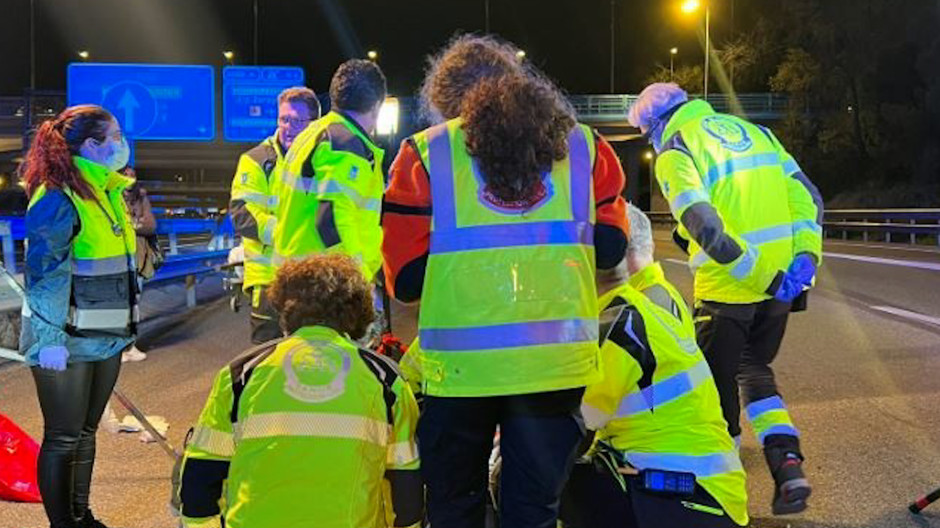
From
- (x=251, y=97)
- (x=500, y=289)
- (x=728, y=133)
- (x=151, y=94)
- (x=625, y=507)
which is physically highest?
(x=251, y=97)

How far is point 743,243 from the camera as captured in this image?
3947 mm

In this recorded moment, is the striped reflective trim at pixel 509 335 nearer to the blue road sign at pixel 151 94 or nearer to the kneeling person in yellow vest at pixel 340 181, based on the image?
the kneeling person in yellow vest at pixel 340 181

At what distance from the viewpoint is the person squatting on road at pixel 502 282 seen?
2453 millimetres

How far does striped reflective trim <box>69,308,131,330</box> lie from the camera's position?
3785 millimetres

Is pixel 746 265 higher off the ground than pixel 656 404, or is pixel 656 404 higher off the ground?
pixel 746 265

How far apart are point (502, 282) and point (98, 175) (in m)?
2.26

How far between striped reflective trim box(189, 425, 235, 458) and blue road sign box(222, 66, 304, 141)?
21.5 meters

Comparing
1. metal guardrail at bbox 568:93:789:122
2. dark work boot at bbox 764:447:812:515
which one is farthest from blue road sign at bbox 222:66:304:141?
metal guardrail at bbox 568:93:789:122

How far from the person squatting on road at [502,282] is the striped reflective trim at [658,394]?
0.37m

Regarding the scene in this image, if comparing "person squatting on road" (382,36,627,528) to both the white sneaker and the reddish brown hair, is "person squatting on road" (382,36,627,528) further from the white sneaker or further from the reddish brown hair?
the white sneaker

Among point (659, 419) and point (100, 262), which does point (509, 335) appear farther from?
point (100, 262)

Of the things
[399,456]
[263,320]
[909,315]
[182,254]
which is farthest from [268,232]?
[182,254]

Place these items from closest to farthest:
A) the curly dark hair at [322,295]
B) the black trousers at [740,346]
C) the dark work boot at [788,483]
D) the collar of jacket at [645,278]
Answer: the curly dark hair at [322,295] → the collar of jacket at [645,278] → the dark work boot at [788,483] → the black trousers at [740,346]

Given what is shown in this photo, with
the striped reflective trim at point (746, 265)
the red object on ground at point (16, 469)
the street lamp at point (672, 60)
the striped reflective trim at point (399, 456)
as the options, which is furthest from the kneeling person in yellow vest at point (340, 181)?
the street lamp at point (672, 60)
